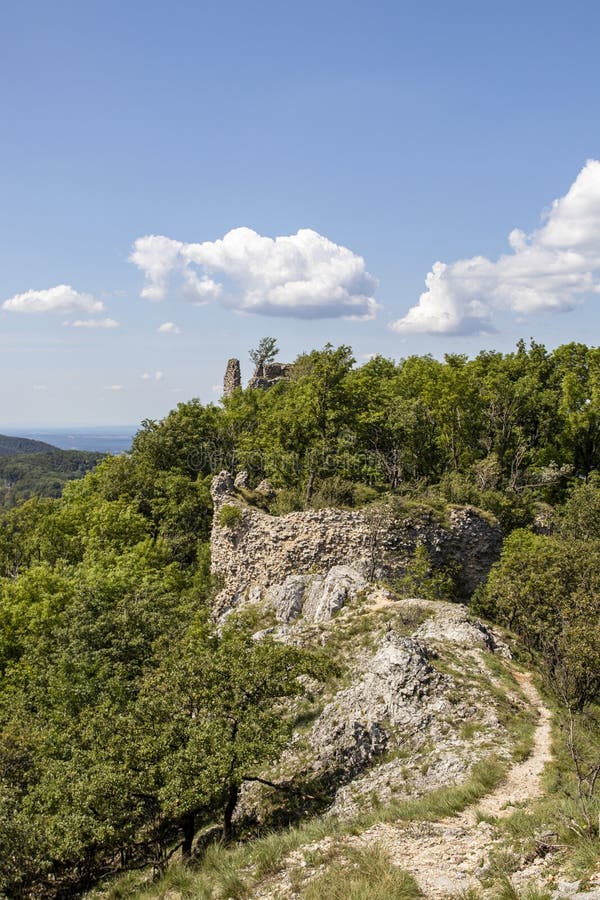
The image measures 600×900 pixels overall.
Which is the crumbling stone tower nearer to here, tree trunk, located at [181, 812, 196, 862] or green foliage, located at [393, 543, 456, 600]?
green foliage, located at [393, 543, 456, 600]

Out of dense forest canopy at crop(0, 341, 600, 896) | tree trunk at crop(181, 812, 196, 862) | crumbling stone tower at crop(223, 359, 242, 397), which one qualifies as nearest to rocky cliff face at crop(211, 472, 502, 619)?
dense forest canopy at crop(0, 341, 600, 896)

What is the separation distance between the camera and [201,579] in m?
35.6

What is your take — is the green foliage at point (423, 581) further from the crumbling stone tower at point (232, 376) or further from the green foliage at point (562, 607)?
the crumbling stone tower at point (232, 376)

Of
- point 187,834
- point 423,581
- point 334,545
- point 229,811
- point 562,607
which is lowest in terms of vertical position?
point 187,834

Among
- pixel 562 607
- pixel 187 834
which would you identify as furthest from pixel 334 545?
pixel 187 834

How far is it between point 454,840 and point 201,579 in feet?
87.0

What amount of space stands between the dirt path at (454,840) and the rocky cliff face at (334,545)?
563 inches

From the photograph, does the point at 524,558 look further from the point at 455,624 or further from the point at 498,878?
the point at 498,878

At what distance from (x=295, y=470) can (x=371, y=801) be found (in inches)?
938

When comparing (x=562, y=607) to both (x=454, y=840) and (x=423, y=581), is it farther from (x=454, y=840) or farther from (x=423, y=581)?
(x=454, y=840)

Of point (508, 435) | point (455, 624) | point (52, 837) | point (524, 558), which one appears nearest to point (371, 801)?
point (52, 837)

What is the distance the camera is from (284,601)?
27016mm

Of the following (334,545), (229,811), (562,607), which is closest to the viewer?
(229,811)

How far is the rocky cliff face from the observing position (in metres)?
28.7
